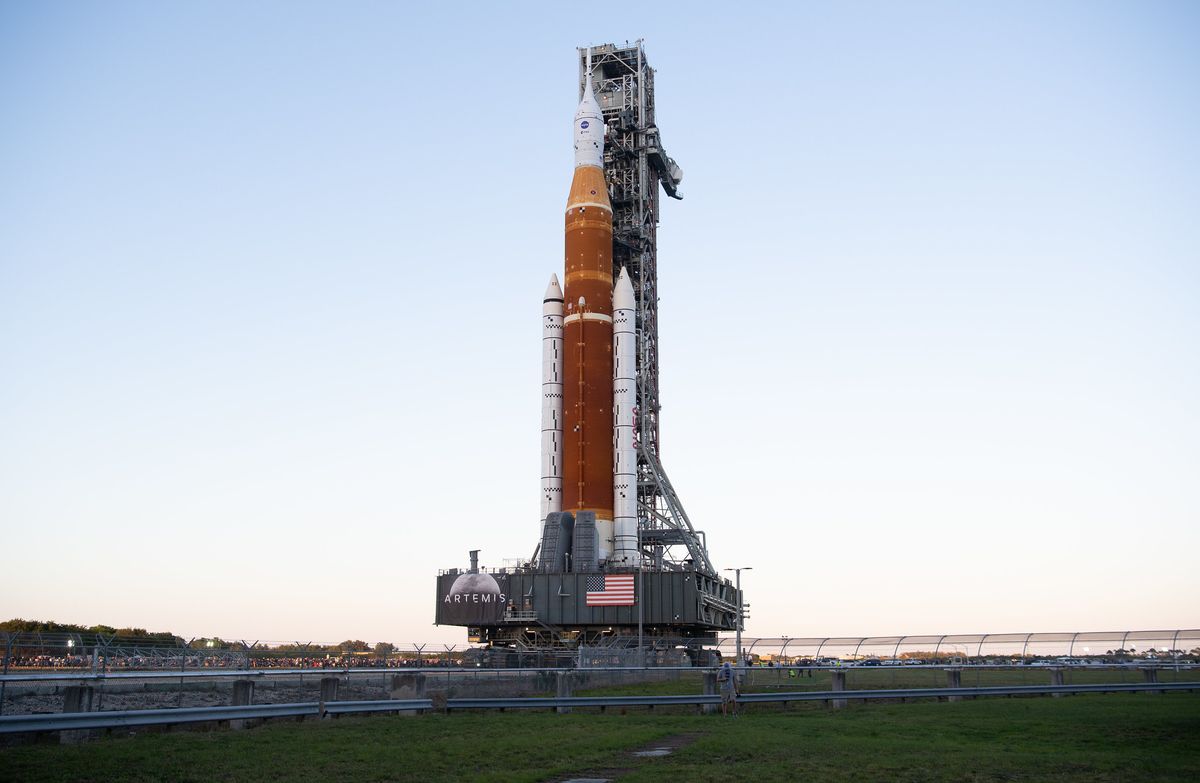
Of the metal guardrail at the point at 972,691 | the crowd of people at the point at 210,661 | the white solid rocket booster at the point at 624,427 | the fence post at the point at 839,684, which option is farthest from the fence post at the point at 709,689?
the white solid rocket booster at the point at 624,427

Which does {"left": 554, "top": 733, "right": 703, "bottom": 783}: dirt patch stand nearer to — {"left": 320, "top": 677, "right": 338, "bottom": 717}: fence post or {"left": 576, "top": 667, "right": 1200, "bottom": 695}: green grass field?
{"left": 320, "top": 677, "right": 338, "bottom": 717}: fence post

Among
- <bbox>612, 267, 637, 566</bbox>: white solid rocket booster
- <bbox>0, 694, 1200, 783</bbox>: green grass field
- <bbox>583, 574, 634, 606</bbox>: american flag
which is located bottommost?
<bbox>0, 694, 1200, 783</bbox>: green grass field

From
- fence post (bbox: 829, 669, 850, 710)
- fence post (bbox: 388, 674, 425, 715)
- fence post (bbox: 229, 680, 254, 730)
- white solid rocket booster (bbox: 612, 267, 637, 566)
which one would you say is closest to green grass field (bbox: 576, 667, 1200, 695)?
fence post (bbox: 829, 669, 850, 710)

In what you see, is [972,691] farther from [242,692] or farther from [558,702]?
[242,692]

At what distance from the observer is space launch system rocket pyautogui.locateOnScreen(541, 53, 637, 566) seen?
268ft

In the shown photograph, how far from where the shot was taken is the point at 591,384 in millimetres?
83875

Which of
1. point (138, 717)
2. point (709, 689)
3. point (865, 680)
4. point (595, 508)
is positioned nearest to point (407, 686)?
point (709, 689)

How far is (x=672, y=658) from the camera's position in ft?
229

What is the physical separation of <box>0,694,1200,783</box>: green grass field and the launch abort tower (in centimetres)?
4684

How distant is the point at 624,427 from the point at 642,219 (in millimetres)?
25742

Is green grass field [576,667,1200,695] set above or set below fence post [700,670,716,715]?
below

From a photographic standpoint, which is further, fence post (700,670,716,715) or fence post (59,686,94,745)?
fence post (700,670,716,715)

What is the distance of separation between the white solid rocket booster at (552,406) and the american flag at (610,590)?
737cm

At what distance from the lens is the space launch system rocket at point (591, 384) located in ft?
268
